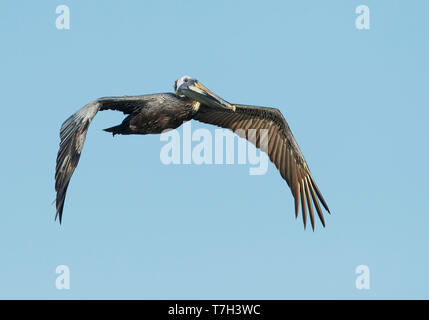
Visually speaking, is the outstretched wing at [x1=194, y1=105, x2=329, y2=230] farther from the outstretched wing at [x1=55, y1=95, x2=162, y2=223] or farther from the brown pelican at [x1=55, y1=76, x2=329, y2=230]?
the outstretched wing at [x1=55, y1=95, x2=162, y2=223]

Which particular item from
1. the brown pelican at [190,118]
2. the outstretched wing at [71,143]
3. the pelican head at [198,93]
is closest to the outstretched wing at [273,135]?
the brown pelican at [190,118]

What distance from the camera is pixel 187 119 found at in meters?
15.0

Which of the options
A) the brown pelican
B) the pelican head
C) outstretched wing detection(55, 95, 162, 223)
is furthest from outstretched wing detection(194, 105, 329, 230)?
outstretched wing detection(55, 95, 162, 223)

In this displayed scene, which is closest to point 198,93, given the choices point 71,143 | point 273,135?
point 273,135

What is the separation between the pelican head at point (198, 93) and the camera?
14.9 m

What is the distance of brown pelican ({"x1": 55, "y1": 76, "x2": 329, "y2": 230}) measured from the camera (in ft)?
43.0

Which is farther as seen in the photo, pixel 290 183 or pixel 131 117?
pixel 290 183

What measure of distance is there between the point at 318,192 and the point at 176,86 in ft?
11.5

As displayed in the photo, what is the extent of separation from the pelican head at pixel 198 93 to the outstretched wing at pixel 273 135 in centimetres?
74

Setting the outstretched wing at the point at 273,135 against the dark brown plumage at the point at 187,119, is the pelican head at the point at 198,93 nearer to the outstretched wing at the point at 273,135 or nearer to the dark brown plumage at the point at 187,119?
the dark brown plumage at the point at 187,119

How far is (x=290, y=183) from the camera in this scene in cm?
1598

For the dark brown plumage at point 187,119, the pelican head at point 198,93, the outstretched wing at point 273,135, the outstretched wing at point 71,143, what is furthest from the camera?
the outstretched wing at point 273,135
